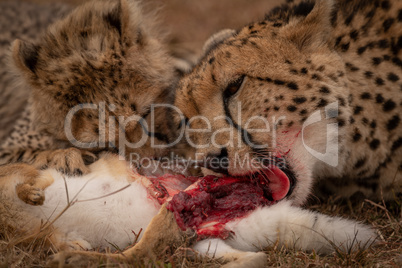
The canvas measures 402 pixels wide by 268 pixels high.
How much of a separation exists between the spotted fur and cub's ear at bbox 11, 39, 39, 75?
106 centimetres

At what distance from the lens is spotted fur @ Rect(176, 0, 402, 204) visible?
2443 mm

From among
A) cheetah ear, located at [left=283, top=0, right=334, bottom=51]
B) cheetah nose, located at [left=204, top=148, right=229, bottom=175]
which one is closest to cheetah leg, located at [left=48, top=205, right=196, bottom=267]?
cheetah nose, located at [left=204, top=148, right=229, bottom=175]

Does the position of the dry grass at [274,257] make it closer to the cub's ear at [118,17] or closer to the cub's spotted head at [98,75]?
the cub's spotted head at [98,75]

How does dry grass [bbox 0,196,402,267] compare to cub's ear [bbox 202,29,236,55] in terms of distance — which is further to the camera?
cub's ear [bbox 202,29,236,55]

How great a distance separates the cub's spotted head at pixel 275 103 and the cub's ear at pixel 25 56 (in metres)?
1.11

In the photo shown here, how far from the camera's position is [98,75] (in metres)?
2.84

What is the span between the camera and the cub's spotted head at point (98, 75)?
2830mm

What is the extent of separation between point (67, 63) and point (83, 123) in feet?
1.23

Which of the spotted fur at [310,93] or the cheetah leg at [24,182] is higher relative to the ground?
the spotted fur at [310,93]

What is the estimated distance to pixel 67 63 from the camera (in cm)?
289

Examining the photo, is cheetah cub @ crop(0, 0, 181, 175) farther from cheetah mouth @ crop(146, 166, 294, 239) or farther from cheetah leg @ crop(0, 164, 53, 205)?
cheetah mouth @ crop(146, 166, 294, 239)

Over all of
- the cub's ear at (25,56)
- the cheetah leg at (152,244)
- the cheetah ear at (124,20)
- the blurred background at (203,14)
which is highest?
the blurred background at (203,14)

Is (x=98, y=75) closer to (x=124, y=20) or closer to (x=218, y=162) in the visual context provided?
(x=124, y=20)

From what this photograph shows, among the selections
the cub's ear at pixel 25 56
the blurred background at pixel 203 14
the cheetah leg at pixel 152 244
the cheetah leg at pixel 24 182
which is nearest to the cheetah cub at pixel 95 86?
the cub's ear at pixel 25 56
